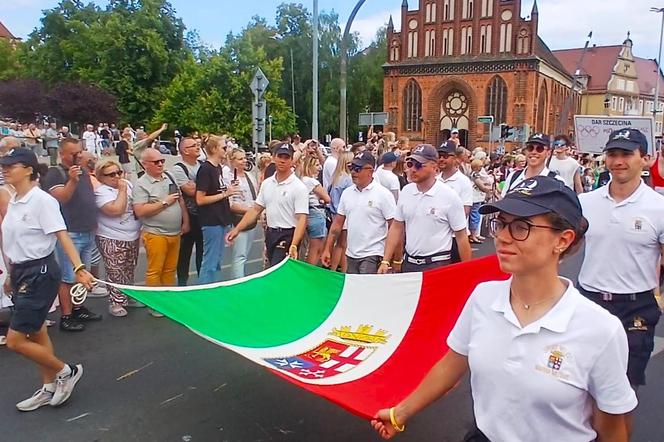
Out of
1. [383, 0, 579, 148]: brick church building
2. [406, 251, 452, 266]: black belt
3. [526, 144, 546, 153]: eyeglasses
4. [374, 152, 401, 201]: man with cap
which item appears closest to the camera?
[406, 251, 452, 266]: black belt

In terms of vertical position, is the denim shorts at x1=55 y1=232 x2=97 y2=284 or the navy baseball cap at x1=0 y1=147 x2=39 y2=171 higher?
the navy baseball cap at x1=0 y1=147 x2=39 y2=171

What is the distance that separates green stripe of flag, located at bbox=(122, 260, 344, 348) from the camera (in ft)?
13.5

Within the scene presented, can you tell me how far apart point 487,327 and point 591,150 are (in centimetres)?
1375

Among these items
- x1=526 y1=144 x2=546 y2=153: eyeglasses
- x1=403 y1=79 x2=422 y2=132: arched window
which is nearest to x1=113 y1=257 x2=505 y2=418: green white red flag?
x1=526 y1=144 x2=546 y2=153: eyeglasses

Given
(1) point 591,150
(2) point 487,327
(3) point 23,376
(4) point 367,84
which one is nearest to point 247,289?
(3) point 23,376

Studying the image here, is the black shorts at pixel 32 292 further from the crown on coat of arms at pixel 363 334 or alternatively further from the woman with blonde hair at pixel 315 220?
the woman with blonde hair at pixel 315 220

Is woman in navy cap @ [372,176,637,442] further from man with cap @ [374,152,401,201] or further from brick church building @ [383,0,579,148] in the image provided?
brick church building @ [383,0,579,148]

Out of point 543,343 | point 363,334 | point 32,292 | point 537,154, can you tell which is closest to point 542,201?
point 543,343

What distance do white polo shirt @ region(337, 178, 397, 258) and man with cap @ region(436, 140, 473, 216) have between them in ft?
5.51

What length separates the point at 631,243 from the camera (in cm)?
354

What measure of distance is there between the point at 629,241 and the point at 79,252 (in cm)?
528

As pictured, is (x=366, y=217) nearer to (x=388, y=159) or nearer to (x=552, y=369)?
(x=388, y=159)

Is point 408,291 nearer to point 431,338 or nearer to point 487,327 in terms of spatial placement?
point 431,338

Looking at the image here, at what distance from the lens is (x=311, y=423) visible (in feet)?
13.8
